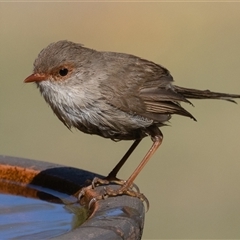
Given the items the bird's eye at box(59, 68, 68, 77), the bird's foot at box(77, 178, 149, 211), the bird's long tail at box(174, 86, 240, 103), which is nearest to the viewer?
the bird's foot at box(77, 178, 149, 211)

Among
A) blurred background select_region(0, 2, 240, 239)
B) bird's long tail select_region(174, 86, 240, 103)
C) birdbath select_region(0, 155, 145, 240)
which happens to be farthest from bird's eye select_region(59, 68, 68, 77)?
blurred background select_region(0, 2, 240, 239)

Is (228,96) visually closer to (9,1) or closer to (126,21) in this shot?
(126,21)

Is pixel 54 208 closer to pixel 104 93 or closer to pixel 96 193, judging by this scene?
pixel 96 193

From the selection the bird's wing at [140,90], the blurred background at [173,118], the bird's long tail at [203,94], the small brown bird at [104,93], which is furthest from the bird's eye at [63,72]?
the blurred background at [173,118]

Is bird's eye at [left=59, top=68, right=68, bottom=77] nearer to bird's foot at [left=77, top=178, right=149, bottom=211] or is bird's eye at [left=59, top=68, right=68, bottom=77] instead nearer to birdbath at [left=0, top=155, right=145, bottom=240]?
birdbath at [left=0, top=155, right=145, bottom=240]

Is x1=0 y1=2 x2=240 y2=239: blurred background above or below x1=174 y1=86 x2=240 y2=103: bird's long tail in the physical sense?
below

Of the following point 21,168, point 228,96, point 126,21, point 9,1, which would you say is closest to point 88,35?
point 126,21

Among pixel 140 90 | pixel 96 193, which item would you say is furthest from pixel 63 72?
pixel 96 193

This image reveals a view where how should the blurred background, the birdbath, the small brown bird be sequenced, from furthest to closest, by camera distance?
1. the blurred background
2. the small brown bird
3. the birdbath
